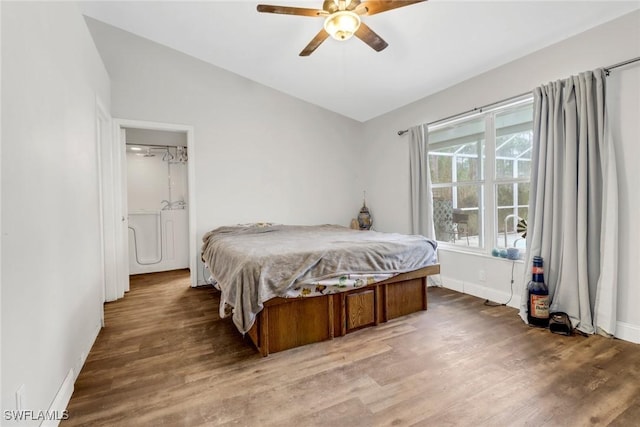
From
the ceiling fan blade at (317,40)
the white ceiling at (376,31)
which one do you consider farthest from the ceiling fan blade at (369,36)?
the white ceiling at (376,31)

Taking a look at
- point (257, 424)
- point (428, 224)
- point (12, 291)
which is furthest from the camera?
point (428, 224)

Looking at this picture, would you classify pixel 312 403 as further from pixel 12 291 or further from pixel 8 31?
pixel 8 31

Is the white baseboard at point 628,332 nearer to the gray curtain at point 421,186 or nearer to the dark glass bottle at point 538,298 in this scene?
the dark glass bottle at point 538,298

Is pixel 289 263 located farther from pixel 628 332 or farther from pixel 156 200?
pixel 156 200

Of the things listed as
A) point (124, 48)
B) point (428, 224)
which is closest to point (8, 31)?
point (124, 48)

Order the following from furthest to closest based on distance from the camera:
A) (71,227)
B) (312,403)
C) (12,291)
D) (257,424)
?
(71,227) → (312,403) → (257,424) → (12,291)

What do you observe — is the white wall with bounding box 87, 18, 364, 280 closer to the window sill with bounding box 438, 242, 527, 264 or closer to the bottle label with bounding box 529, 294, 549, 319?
the window sill with bounding box 438, 242, 527, 264

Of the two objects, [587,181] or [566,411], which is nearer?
[566,411]

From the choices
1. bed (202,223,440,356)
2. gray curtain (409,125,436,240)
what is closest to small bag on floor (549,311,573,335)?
bed (202,223,440,356)

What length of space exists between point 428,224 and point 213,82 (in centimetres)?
338

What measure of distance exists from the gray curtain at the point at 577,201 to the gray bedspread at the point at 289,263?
3.21 ft

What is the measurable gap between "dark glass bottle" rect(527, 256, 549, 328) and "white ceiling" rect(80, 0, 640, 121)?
6.31 ft

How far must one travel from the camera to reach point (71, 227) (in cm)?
176

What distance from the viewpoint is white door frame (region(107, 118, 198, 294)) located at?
11.0 feet
